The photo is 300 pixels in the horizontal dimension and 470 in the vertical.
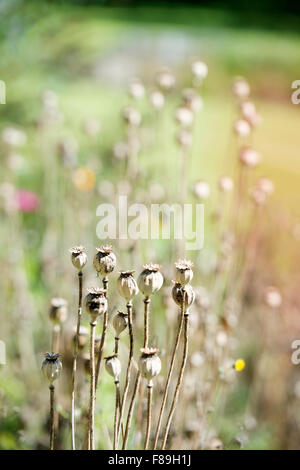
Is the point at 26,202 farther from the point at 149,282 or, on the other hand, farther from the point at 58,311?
the point at 149,282

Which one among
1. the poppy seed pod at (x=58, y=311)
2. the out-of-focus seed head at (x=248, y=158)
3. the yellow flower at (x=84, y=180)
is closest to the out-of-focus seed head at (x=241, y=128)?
the out-of-focus seed head at (x=248, y=158)

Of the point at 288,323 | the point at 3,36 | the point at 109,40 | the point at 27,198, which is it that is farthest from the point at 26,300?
the point at 109,40

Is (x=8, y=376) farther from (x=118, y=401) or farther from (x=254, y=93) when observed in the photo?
(x=254, y=93)

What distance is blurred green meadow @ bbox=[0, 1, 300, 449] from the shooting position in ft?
3.22

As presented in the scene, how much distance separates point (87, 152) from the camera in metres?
1.66

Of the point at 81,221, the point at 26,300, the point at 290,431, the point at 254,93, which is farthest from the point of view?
the point at 254,93

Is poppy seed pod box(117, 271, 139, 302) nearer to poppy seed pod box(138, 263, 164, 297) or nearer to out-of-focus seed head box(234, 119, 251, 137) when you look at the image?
poppy seed pod box(138, 263, 164, 297)

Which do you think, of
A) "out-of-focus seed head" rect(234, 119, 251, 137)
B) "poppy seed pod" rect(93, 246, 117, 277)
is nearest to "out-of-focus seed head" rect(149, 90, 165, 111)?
"out-of-focus seed head" rect(234, 119, 251, 137)

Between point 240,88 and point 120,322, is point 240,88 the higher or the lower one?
the higher one

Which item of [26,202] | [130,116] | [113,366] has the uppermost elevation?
[130,116]

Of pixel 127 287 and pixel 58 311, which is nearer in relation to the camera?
pixel 127 287

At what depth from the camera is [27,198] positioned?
4.38ft

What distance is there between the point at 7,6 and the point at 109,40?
6.40 feet

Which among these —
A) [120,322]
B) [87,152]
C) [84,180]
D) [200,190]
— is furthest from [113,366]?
[87,152]
